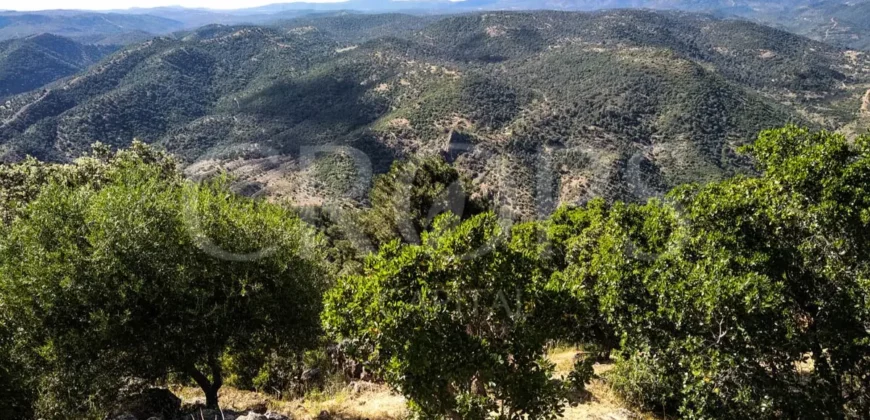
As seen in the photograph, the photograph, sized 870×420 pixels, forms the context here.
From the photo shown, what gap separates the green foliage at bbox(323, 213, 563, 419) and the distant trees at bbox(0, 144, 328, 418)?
163 inches

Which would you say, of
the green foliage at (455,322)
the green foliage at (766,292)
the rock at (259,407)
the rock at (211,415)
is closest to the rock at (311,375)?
the rock at (259,407)

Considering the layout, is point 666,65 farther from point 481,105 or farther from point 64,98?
point 64,98

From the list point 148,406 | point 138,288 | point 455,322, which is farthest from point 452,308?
point 148,406

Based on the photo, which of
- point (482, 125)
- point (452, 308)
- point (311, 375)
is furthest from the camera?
point (482, 125)

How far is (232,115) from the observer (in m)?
176

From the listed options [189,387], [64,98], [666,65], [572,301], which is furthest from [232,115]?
[572,301]

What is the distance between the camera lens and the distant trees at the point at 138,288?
10.7 metres

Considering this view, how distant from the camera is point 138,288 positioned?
10523 millimetres

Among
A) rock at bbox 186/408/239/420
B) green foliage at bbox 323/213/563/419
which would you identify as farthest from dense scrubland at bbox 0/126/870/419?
rock at bbox 186/408/239/420

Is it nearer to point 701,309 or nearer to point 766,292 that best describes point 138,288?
point 701,309

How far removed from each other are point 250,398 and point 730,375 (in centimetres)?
1385

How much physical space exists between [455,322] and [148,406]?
9.55 m

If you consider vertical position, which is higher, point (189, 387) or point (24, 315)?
point (24, 315)

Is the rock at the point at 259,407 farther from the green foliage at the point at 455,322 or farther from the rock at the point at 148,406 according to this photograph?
the green foliage at the point at 455,322
